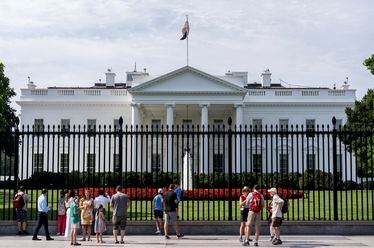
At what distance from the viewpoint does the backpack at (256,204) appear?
45.6 ft

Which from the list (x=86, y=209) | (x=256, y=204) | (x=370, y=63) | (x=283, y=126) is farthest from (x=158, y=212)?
(x=283, y=126)

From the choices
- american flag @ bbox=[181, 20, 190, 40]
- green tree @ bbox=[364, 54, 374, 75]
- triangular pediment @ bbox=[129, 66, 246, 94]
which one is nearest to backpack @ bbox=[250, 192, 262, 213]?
green tree @ bbox=[364, 54, 374, 75]

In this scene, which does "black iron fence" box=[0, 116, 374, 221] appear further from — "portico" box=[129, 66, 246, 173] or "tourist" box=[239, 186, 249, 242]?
"portico" box=[129, 66, 246, 173]

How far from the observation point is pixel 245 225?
14.8 m

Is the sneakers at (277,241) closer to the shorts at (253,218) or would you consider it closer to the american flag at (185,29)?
the shorts at (253,218)

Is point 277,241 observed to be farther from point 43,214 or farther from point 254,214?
point 43,214

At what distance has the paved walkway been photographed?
1398 cm

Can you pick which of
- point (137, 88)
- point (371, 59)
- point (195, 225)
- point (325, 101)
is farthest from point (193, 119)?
point (195, 225)

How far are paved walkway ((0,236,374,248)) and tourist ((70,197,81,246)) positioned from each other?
0.25 metres

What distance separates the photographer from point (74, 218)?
14.5m

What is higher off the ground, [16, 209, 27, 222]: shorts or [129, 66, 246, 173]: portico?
[129, 66, 246, 173]: portico

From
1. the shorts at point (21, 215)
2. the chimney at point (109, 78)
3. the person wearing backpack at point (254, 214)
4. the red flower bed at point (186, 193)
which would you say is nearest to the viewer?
the person wearing backpack at point (254, 214)

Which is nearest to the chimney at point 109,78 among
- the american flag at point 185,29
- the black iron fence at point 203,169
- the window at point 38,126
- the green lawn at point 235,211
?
the window at point 38,126

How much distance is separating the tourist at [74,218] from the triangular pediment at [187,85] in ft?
129
